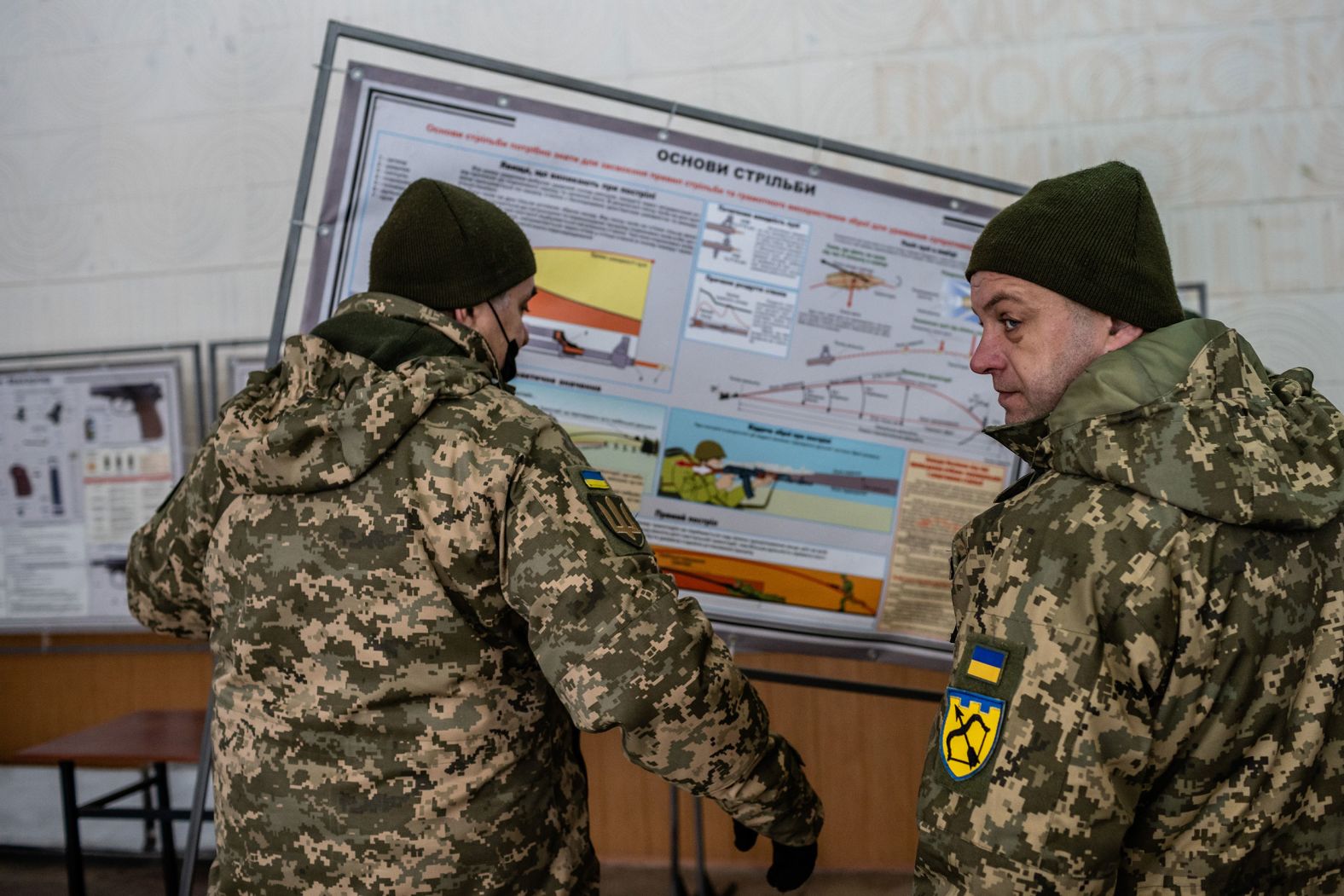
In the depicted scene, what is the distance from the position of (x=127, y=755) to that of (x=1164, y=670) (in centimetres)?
236

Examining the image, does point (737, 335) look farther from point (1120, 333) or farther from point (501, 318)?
point (1120, 333)

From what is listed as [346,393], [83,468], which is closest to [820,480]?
[346,393]

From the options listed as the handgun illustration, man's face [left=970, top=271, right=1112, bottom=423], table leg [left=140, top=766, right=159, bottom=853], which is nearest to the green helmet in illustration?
man's face [left=970, top=271, right=1112, bottom=423]

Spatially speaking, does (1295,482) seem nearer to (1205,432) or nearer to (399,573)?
(1205,432)

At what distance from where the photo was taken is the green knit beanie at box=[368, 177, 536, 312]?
1416 mm

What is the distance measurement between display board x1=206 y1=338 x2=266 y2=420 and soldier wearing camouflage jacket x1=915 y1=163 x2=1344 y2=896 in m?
2.71

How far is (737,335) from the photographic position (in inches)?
78.7

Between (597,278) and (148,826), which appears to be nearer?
(597,278)

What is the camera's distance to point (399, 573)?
1233 millimetres

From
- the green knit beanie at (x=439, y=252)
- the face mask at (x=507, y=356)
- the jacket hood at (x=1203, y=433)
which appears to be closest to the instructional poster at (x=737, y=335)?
the face mask at (x=507, y=356)

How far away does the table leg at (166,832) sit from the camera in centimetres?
262

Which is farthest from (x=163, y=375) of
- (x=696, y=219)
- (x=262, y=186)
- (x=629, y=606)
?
(x=629, y=606)

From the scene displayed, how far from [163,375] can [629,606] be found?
8.00 ft

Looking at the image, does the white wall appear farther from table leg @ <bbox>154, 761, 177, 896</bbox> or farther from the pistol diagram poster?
table leg @ <bbox>154, 761, 177, 896</bbox>
